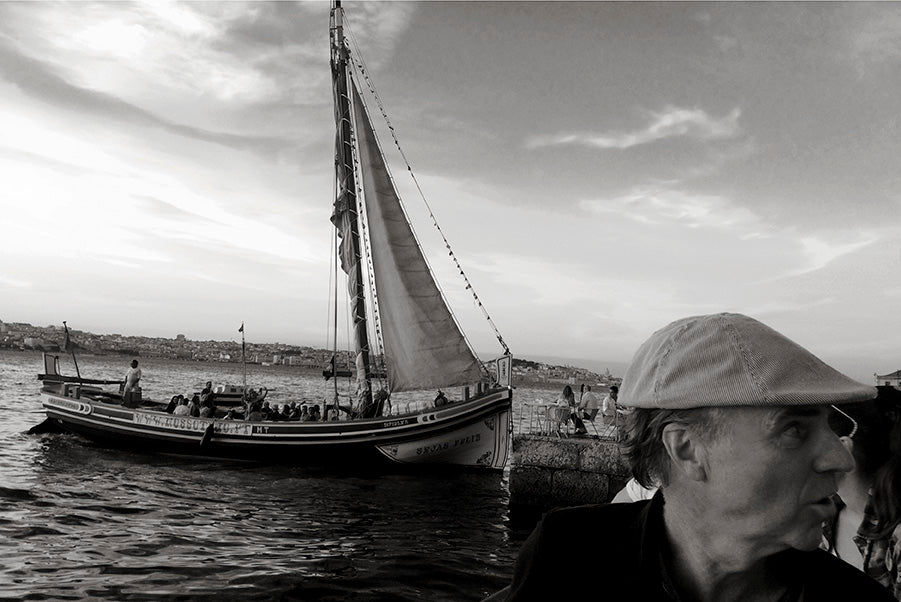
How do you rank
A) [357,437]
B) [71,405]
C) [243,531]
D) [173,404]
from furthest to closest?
1. [71,405]
2. [173,404]
3. [357,437]
4. [243,531]

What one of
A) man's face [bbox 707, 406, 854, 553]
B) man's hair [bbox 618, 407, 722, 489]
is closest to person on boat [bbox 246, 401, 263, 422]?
man's hair [bbox 618, 407, 722, 489]

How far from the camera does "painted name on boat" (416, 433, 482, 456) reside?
63.8 ft

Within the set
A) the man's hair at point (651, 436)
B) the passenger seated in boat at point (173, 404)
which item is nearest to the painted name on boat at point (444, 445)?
the passenger seated in boat at point (173, 404)

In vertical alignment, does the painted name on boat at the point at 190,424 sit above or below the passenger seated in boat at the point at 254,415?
below

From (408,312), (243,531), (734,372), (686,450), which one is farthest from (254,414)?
(734,372)

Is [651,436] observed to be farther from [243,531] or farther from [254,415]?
[254,415]

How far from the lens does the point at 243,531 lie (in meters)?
12.2

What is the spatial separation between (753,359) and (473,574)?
10.1m

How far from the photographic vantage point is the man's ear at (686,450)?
4.35 ft

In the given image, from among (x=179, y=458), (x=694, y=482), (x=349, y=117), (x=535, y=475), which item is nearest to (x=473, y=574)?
(x=535, y=475)

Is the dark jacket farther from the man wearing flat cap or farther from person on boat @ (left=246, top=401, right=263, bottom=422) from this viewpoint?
person on boat @ (left=246, top=401, right=263, bottom=422)

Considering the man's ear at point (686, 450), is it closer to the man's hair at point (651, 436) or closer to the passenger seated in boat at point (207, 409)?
the man's hair at point (651, 436)

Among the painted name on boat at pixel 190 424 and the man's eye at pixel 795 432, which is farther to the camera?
the painted name on boat at pixel 190 424

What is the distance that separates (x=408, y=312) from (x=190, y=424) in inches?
292
